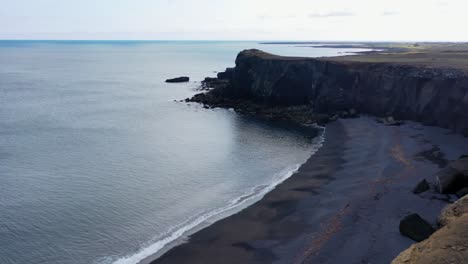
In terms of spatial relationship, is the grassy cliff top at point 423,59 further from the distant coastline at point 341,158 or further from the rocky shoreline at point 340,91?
the rocky shoreline at point 340,91

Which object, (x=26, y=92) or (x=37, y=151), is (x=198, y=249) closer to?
(x=37, y=151)

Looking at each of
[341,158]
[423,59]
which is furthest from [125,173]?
[423,59]

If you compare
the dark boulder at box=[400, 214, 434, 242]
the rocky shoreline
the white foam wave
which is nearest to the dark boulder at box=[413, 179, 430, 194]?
the dark boulder at box=[400, 214, 434, 242]

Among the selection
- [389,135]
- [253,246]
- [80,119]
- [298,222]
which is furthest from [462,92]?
[80,119]

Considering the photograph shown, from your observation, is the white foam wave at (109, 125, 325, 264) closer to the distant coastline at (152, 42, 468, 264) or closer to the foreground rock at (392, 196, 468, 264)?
the distant coastline at (152, 42, 468, 264)

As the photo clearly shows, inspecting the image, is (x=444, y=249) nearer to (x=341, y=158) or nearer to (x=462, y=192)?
(x=462, y=192)

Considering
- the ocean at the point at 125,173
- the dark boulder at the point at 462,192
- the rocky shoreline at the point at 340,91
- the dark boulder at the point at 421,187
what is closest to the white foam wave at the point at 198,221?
the ocean at the point at 125,173

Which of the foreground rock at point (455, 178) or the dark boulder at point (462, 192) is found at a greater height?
the foreground rock at point (455, 178)
